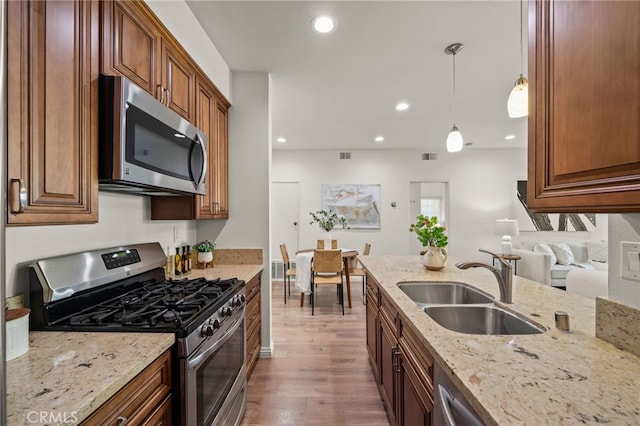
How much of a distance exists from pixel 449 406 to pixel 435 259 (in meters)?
1.39

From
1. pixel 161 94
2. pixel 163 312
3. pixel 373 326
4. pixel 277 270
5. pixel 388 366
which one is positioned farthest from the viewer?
pixel 277 270

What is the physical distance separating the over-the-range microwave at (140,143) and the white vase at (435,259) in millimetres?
1773

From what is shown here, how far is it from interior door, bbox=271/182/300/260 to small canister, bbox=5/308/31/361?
494cm

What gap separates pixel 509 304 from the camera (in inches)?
53.6

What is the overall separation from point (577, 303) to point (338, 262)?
8.92 ft

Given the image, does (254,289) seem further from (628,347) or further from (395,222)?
(395,222)

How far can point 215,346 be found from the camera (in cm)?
135

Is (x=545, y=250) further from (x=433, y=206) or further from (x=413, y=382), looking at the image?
(x=413, y=382)

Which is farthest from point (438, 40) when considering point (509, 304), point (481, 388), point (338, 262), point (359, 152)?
point (359, 152)

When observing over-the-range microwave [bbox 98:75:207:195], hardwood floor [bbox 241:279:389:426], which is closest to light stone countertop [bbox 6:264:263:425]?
over-the-range microwave [bbox 98:75:207:195]

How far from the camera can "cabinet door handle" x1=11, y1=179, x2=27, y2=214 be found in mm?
781

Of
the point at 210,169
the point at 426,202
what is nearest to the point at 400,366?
the point at 210,169

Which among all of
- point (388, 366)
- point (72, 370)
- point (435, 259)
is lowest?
point (388, 366)

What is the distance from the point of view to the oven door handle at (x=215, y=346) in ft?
3.75
